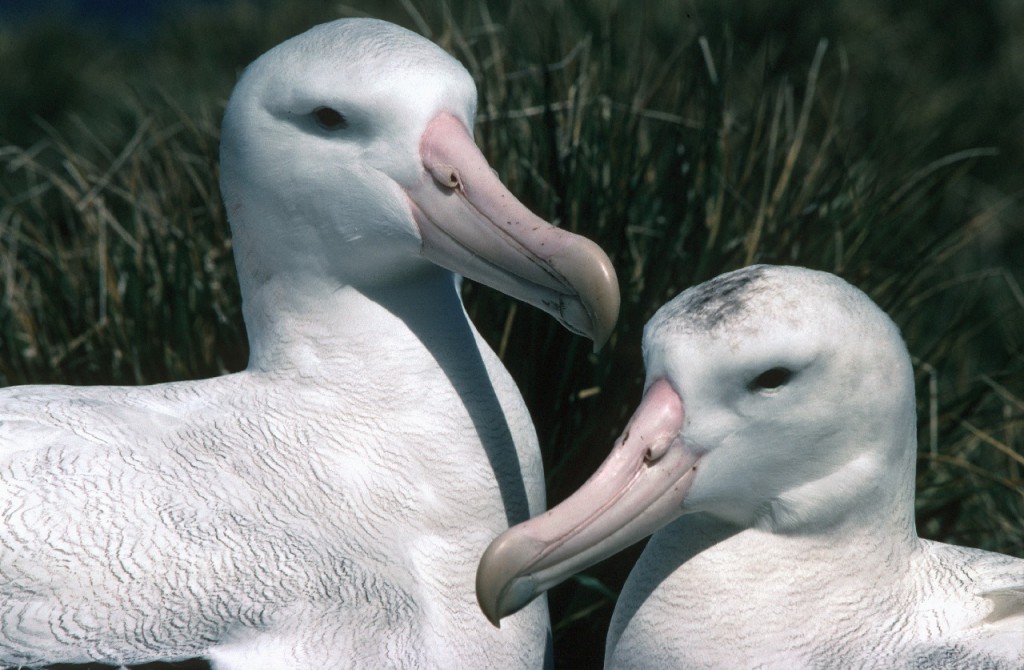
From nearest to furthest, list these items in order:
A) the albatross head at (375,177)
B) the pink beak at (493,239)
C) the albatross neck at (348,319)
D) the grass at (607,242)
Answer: the pink beak at (493,239) → the albatross head at (375,177) → the albatross neck at (348,319) → the grass at (607,242)

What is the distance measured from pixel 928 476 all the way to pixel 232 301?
6.05ft

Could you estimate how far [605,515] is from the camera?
2.44 metres

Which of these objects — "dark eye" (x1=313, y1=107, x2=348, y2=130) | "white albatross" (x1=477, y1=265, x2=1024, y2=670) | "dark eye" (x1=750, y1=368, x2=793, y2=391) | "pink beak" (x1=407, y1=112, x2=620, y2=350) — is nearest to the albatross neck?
"pink beak" (x1=407, y1=112, x2=620, y2=350)

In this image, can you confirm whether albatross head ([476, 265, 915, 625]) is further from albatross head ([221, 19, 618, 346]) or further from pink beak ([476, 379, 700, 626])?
albatross head ([221, 19, 618, 346])

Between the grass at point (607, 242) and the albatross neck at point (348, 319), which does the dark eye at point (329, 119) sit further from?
the grass at point (607, 242)

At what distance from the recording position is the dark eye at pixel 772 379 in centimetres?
248

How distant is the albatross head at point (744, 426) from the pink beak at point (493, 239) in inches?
5.8

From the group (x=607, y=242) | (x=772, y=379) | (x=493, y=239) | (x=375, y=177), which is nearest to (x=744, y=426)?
(x=772, y=379)

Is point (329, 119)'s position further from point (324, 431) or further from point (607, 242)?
point (607, 242)

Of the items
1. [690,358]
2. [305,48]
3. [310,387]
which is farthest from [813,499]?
[305,48]

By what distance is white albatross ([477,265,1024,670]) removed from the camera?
245 centimetres

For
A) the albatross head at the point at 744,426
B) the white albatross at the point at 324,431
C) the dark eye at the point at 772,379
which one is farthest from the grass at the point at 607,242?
the dark eye at the point at 772,379

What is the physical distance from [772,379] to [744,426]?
3.7 inches

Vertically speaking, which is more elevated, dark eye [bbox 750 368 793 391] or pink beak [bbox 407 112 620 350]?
pink beak [bbox 407 112 620 350]
